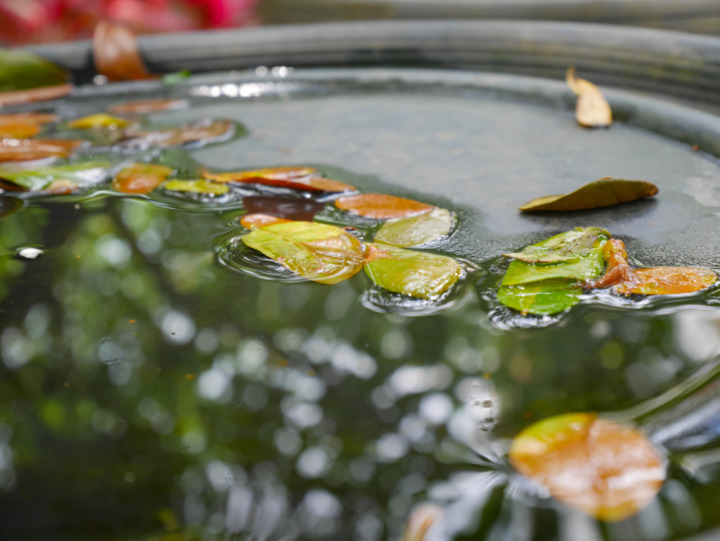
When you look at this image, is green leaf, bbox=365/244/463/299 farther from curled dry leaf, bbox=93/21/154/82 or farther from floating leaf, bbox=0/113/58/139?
curled dry leaf, bbox=93/21/154/82

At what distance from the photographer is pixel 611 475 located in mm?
387

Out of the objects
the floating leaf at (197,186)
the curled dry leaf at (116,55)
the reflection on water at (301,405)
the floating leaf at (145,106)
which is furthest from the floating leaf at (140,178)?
the curled dry leaf at (116,55)

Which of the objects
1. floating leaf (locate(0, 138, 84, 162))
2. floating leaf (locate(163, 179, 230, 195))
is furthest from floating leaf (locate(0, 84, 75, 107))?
floating leaf (locate(163, 179, 230, 195))

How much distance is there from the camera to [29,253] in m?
0.71

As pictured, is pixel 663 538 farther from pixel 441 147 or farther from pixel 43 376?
pixel 441 147

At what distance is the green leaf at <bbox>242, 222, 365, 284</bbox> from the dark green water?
3cm

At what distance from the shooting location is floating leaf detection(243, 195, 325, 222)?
777mm

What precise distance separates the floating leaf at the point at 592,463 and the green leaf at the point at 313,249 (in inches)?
11.0

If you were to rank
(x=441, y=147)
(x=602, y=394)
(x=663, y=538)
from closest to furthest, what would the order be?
1. (x=663, y=538)
2. (x=602, y=394)
3. (x=441, y=147)

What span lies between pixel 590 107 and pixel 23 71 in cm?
Answer: 123

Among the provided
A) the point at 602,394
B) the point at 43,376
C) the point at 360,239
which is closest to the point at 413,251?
the point at 360,239

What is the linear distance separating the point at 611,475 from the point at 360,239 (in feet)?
1.31

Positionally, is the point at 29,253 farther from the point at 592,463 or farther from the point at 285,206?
the point at 592,463

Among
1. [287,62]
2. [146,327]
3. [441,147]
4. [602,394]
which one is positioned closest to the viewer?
[602,394]
